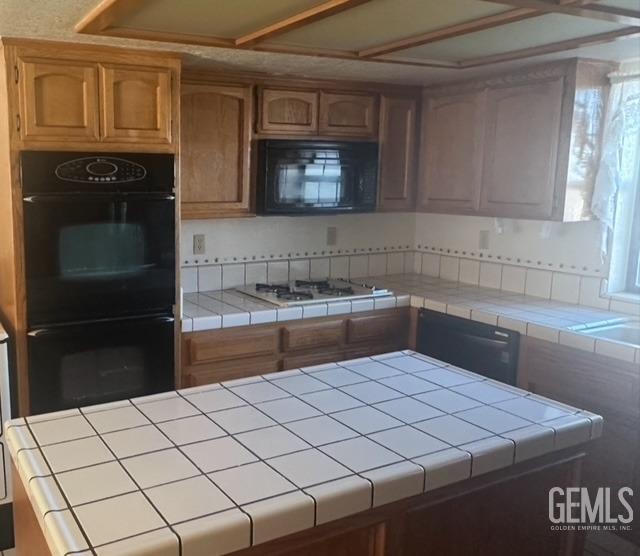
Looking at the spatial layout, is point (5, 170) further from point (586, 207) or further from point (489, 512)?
point (586, 207)

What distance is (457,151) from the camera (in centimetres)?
375

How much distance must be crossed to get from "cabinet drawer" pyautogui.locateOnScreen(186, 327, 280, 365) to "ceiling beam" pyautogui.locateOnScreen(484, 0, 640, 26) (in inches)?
76.8

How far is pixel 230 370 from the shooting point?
10.7 ft

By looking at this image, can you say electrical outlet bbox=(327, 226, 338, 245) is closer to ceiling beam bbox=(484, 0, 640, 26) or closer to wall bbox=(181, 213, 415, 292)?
wall bbox=(181, 213, 415, 292)

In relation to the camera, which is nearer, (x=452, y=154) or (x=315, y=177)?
(x=315, y=177)

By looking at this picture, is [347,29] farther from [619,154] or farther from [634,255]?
[634,255]

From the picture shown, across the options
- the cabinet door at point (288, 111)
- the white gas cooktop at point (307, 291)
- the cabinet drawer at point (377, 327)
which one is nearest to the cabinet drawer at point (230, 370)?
the white gas cooktop at point (307, 291)

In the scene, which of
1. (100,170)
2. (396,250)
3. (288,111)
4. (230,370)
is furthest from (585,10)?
(396,250)

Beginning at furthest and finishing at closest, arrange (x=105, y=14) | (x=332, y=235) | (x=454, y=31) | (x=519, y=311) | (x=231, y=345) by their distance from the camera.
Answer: (x=332, y=235) < (x=519, y=311) < (x=231, y=345) < (x=454, y=31) < (x=105, y=14)

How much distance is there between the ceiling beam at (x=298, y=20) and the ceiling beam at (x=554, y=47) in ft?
3.52

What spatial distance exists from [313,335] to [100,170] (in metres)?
1.36

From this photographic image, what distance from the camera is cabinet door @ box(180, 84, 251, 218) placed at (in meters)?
3.29

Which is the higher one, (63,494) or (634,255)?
(634,255)

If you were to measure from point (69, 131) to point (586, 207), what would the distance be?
8.07 feet
